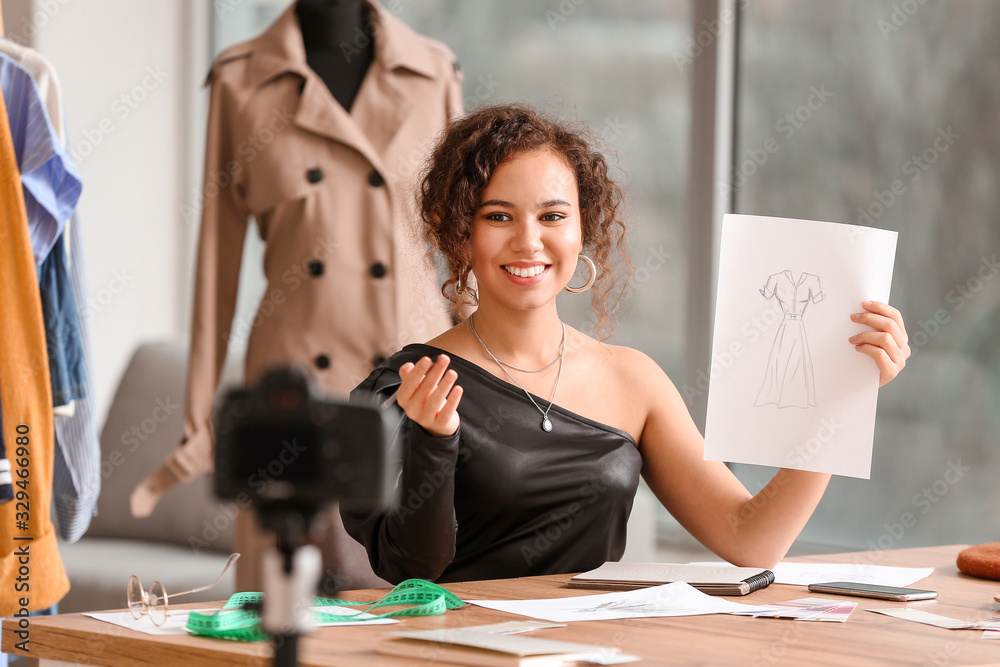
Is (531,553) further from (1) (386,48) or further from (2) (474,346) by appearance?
(1) (386,48)

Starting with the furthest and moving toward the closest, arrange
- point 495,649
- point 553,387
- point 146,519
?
point 146,519, point 553,387, point 495,649

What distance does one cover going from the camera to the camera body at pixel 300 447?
0.55 metres

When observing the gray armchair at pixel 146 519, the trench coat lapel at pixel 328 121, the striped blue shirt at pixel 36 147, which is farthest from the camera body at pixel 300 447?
the gray armchair at pixel 146 519

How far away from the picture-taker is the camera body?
552 mm

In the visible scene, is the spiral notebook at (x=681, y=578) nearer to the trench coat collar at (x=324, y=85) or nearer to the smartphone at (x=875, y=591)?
the smartphone at (x=875, y=591)

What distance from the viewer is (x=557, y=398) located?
1.64m

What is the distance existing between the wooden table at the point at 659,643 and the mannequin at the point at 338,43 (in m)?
1.60

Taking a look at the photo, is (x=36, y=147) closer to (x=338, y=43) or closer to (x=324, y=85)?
(x=324, y=85)

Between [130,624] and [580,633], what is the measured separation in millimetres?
460

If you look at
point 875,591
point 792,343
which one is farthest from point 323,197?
point 875,591

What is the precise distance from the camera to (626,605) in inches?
46.4

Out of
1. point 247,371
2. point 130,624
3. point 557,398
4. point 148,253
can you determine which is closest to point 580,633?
point 130,624

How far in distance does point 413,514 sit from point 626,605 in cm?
31

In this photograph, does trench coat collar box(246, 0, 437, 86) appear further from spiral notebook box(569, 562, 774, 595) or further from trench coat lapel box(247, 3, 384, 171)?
spiral notebook box(569, 562, 774, 595)
